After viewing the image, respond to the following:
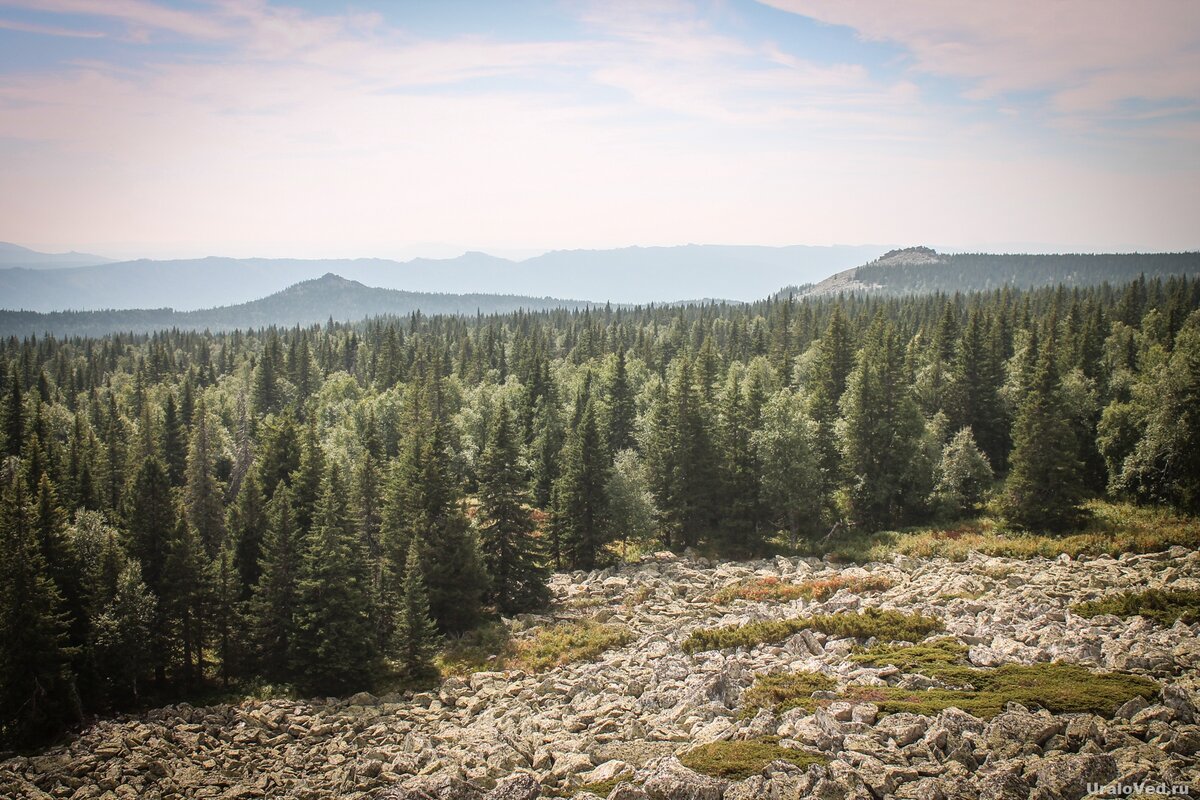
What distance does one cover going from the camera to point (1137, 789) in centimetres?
1371

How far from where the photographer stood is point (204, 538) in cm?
4834

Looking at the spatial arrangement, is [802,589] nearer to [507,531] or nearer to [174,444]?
[507,531]

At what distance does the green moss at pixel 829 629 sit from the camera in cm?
2811

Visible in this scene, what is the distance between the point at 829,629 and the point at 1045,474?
84.4ft

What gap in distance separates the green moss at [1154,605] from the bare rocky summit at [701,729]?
2.62 feet

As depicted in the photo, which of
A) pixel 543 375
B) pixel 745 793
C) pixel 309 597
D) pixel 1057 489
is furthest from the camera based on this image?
pixel 543 375

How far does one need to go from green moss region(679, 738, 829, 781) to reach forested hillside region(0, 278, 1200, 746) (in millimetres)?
18972

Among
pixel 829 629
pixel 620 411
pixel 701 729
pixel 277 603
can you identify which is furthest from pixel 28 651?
pixel 620 411

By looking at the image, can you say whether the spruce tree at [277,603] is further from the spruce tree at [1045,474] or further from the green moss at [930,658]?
the spruce tree at [1045,474]

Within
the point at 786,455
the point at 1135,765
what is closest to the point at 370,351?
the point at 786,455

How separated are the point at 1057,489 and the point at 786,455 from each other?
17.3 m

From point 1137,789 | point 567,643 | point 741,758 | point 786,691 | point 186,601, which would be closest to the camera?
point 1137,789

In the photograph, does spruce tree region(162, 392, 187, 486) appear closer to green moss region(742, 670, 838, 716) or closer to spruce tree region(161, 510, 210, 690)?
spruce tree region(161, 510, 210, 690)

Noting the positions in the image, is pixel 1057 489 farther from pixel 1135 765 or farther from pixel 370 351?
pixel 370 351
